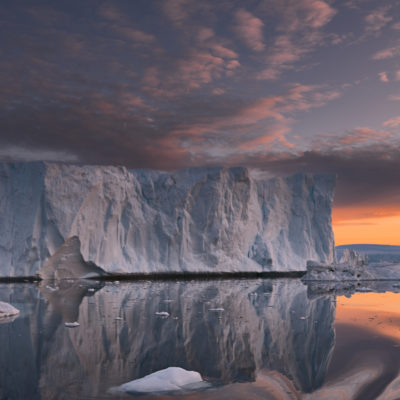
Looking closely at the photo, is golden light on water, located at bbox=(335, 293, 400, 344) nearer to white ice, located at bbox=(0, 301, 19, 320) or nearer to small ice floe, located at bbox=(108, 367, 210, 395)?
small ice floe, located at bbox=(108, 367, 210, 395)

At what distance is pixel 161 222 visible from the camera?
29.8 m

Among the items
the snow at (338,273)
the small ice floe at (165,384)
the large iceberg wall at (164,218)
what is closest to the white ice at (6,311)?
the small ice floe at (165,384)

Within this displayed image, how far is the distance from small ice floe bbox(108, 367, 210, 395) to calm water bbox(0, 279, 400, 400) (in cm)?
17

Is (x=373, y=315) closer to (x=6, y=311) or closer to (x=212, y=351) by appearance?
(x=212, y=351)

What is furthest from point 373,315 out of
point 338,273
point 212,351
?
point 338,273

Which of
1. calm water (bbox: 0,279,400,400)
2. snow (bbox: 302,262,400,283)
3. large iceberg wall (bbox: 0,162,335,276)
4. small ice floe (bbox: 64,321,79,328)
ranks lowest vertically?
calm water (bbox: 0,279,400,400)

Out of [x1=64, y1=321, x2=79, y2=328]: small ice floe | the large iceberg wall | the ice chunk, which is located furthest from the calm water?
the large iceberg wall

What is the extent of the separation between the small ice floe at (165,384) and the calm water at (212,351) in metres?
0.17

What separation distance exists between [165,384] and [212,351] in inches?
87.3

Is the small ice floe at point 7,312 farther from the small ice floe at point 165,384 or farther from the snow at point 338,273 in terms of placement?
the snow at point 338,273

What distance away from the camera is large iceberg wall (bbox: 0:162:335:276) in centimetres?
2541

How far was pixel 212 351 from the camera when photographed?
7027 millimetres

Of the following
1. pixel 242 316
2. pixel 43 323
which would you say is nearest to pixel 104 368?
pixel 43 323

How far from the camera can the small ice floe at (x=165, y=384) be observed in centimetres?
481
